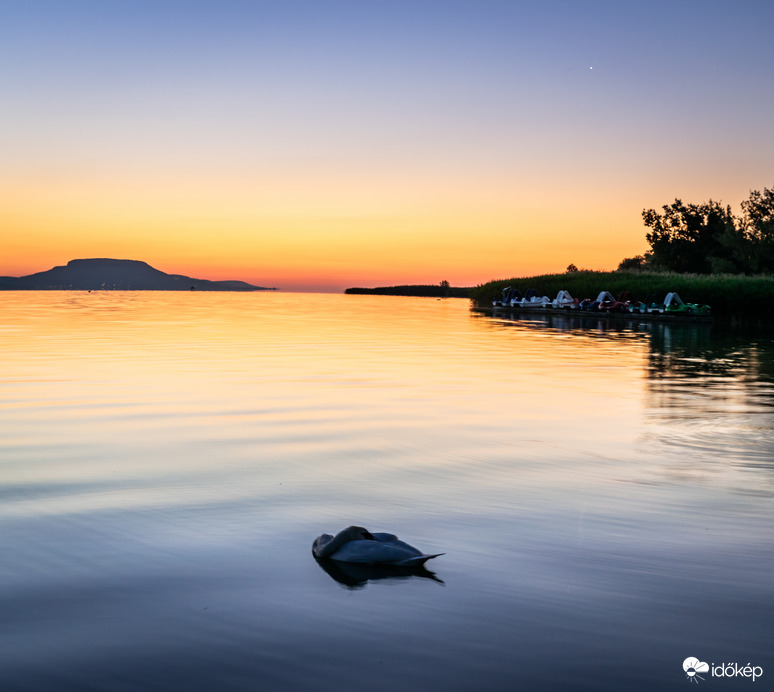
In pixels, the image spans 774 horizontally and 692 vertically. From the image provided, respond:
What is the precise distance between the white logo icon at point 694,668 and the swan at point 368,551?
1962 mm

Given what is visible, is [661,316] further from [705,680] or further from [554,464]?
[705,680]

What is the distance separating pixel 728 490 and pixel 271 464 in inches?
223

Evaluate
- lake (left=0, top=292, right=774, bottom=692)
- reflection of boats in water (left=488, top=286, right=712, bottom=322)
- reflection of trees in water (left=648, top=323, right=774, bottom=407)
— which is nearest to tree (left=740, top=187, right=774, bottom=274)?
reflection of boats in water (left=488, top=286, right=712, bottom=322)

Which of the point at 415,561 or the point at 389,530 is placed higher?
the point at 415,561

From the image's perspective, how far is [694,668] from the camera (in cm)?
436

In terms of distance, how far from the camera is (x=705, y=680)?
4.26 meters

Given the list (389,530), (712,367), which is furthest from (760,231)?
(389,530)

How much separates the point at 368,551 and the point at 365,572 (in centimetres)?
16

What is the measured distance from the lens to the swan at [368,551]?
5.81m

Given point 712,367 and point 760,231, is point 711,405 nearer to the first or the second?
point 712,367

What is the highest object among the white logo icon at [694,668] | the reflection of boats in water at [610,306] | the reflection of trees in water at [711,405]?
the reflection of boats in water at [610,306]

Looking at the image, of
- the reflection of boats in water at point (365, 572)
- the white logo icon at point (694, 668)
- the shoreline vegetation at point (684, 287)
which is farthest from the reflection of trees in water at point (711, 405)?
the shoreline vegetation at point (684, 287)

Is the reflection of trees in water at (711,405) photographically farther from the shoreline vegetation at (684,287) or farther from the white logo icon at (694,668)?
the shoreline vegetation at (684,287)

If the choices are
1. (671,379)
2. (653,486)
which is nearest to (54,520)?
(653,486)
